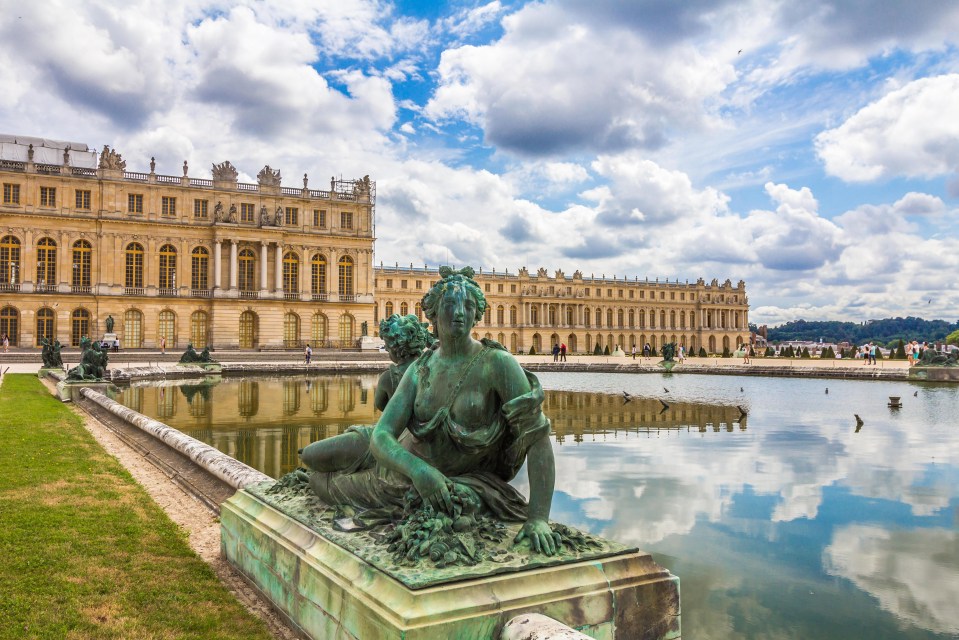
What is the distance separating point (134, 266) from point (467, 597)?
49063 mm

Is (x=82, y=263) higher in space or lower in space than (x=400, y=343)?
higher

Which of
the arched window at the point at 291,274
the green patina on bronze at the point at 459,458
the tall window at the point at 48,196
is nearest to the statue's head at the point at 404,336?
the green patina on bronze at the point at 459,458

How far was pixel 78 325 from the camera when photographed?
43688 millimetres

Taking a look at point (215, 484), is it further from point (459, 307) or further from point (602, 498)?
point (459, 307)

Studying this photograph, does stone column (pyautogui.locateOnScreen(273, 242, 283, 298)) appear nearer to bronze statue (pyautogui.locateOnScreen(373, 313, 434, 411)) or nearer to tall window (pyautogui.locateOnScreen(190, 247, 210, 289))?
tall window (pyautogui.locateOnScreen(190, 247, 210, 289))

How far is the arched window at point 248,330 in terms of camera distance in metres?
47.4

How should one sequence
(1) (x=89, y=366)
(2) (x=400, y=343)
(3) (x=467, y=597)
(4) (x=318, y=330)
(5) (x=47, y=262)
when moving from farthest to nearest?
(4) (x=318, y=330) → (5) (x=47, y=262) → (1) (x=89, y=366) → (2) (x=400, y=343) → (3) (x=467, y=597)

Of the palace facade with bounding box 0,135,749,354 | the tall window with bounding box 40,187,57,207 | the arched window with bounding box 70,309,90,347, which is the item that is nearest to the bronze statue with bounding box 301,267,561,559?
the palace facade with bounding box 0,135,749,354

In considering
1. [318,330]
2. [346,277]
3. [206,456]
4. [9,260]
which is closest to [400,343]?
[206,456]

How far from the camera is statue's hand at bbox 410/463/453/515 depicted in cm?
292

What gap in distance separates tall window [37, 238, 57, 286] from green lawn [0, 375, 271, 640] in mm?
42413

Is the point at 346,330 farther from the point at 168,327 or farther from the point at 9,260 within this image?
the point at 9,260

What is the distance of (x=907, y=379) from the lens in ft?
92.8

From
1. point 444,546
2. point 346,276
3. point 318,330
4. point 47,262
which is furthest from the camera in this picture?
point 346,276
